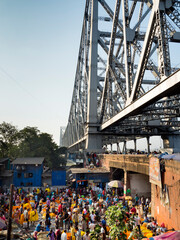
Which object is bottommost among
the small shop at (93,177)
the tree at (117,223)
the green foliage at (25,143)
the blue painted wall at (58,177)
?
the blue painted wall at (58,177)

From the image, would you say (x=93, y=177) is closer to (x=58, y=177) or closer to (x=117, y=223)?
(x=58, y=177)

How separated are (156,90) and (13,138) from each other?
1857 inches

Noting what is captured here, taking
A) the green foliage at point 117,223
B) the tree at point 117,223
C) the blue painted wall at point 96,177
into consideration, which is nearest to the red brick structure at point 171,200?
the green foliage at point 117,223

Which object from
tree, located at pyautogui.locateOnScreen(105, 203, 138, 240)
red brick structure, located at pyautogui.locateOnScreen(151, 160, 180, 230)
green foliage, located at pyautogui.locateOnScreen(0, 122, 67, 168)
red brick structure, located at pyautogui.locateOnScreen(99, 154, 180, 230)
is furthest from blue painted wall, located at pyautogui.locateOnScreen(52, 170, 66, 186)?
tree, located at pyautogui.locateOnScreen(105, 203, 138, 240)

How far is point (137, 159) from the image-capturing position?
16.9 m

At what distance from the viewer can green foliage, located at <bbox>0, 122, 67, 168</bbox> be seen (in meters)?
46.4

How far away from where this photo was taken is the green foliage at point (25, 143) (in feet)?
152

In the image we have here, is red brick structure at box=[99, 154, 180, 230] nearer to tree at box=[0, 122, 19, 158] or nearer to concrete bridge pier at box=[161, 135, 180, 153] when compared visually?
concrete bridge pier at box=[161, 135, 180, 153]

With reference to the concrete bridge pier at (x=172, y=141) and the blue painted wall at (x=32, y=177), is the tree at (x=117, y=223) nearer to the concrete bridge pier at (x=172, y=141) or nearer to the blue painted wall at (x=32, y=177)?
the blue painted wall at (x=32, y=177)

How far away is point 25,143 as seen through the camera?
48.1 metres

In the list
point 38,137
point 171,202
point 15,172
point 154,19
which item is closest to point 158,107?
point 154,19

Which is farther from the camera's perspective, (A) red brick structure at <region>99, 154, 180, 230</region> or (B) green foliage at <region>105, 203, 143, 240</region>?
(A) red brick structure at <region>99, 154, 180, 230</region>

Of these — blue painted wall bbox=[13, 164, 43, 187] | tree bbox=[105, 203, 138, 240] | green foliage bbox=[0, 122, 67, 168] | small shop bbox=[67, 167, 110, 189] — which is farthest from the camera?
green foliage bbox=[0, 122, 67, 168]

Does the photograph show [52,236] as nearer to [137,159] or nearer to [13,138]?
[137,159]
